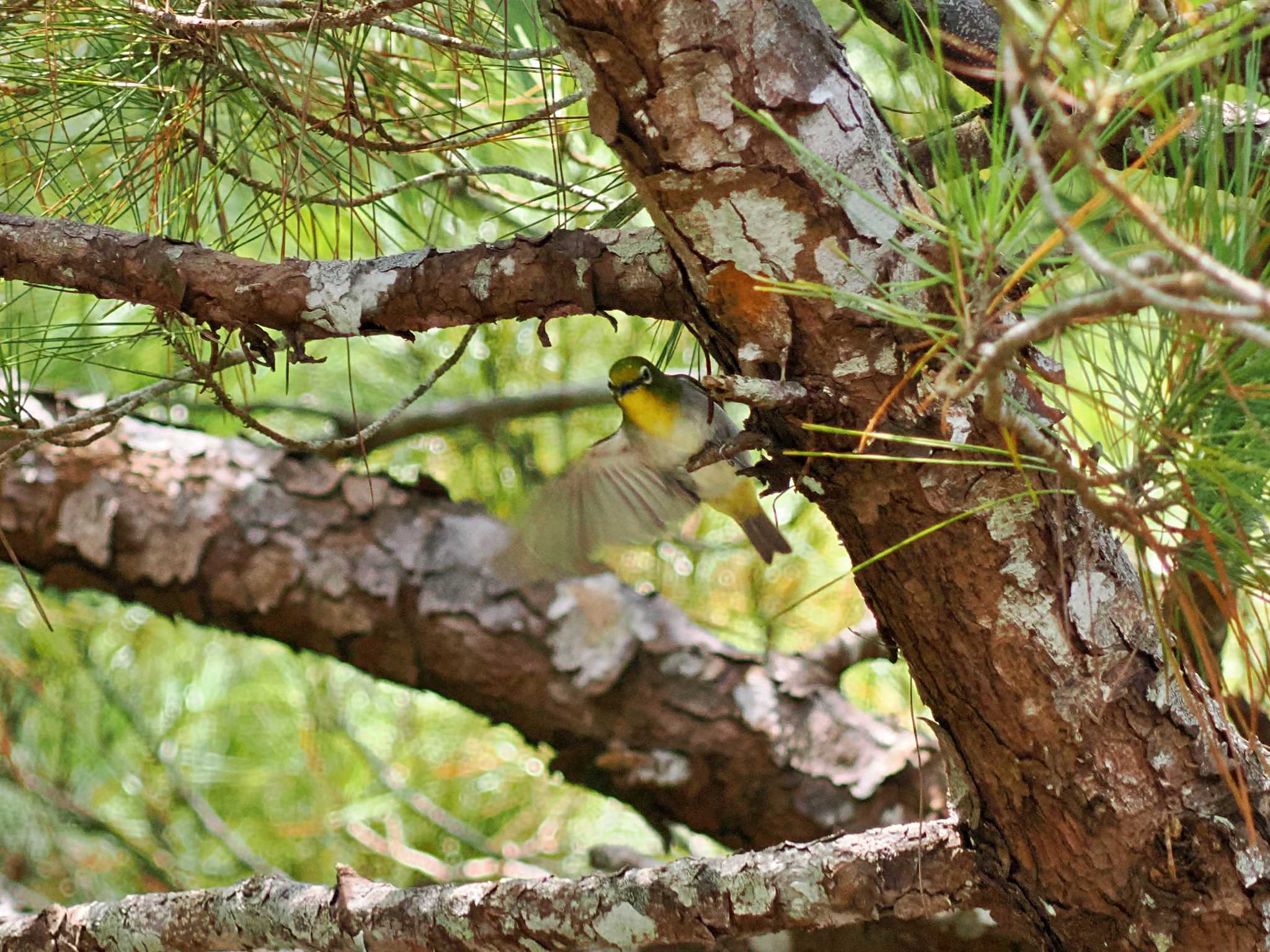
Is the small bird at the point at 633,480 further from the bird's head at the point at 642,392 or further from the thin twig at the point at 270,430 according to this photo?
the thin twig at the point at 270,430

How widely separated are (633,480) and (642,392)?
14 cm

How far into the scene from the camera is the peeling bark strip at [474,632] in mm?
1883

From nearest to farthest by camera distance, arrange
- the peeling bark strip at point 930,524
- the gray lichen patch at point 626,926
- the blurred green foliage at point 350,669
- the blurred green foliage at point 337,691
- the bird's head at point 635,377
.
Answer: the peeling bark strip at point 930,524, the gray lichen patch at point 626,926, the bird's head at point 635,377, the blurred green foliage at point 350,669, the blurred green foliage at point 337,691

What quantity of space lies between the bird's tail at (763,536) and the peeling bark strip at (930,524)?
0.99 meters

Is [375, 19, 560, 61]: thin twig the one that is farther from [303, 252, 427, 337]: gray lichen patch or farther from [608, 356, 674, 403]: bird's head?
[608, 356, 674, 403]: bird's head

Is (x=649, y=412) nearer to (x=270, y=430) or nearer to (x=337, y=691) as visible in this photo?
(x=270, y=430)

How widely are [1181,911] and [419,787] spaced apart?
1.69m

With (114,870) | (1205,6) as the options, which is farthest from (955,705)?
(114,870)

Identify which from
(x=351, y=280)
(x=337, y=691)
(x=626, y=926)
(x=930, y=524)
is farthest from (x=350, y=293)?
(x=337, y=691)

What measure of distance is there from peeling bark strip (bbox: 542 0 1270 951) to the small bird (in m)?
0.72

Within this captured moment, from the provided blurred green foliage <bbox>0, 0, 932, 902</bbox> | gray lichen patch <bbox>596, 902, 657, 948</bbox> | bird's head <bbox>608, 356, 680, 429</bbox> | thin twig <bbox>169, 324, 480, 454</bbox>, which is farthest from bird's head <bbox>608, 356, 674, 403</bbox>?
gray lichen patch <bbox>596, 902, 657, 948</bbox>

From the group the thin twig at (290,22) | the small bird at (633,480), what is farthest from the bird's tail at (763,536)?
the thin twig at (290,22)

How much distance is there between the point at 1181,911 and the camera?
803 mm

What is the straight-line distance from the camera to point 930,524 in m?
0.78
